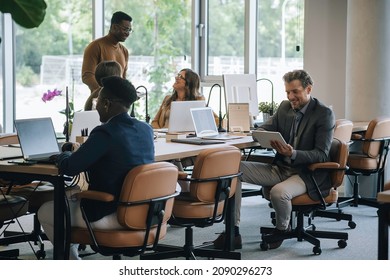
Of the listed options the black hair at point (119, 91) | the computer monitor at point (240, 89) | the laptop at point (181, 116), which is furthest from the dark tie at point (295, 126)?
the black hair at point (119, 91)

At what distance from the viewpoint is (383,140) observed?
22.6ft

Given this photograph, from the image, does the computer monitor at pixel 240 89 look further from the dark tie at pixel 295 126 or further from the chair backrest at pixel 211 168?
the chair backrest at pixel 211 168

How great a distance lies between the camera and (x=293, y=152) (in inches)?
215

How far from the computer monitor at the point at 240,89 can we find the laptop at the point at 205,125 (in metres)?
0.73

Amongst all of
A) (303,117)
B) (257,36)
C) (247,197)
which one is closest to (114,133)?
(303,117)

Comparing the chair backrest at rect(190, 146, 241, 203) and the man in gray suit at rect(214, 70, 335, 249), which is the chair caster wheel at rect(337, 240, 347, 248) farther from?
the chair backrest at rect(190, 146, 241, 203)

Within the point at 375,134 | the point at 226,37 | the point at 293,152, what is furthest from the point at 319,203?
the point at 226,37

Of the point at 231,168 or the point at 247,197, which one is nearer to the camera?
the point at 231,168

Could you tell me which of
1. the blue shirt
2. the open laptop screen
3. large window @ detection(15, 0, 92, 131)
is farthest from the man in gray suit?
large window @ detection(15, 0, 92, 131)

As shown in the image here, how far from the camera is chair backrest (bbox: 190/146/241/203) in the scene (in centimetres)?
464

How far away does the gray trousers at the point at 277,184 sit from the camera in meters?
5.43

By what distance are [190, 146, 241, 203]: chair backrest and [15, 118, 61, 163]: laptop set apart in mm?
831
